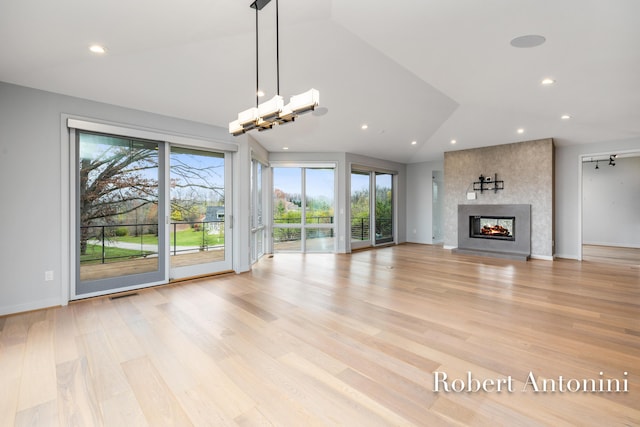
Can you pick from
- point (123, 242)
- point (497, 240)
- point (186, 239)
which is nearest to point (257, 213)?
point (186, 239)

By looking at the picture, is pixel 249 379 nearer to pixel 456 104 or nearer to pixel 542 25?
pixel 542 25

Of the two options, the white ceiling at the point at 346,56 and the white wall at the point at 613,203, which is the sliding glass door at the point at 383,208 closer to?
the white ceiling at the point at 346,56

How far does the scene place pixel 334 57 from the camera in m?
3.82

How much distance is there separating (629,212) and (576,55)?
786 centimetres

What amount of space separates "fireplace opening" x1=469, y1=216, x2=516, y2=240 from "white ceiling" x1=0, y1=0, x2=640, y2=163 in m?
2.52

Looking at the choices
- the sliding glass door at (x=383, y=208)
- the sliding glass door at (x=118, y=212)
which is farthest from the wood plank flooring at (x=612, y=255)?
the sliding glass door at (x=118, y=212)

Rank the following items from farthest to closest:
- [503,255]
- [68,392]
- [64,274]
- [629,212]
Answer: [629,212], [503,255], [64,274], [68,392]

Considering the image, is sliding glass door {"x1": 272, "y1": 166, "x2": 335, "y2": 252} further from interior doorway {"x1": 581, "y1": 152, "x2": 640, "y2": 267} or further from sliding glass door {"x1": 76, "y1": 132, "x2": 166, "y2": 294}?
interior doorway {"x1": 581, "y1": 152, "x2": 640, "y2": 267}

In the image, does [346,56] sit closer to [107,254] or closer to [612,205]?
[107,254]

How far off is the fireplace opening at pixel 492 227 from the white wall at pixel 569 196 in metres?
1.00

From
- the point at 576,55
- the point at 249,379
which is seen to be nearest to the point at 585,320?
the point at 576,55

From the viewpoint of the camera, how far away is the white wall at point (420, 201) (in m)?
9.24

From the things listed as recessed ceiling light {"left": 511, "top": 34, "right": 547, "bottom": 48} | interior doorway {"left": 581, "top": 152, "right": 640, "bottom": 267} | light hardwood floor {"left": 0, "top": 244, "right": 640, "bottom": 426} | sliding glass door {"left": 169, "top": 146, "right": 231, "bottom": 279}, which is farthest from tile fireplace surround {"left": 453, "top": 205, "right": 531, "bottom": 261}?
sliding glass door {"left": 169, "top": 146, "right": 231, "bottom": 279}

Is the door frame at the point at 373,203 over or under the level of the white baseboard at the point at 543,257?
over
